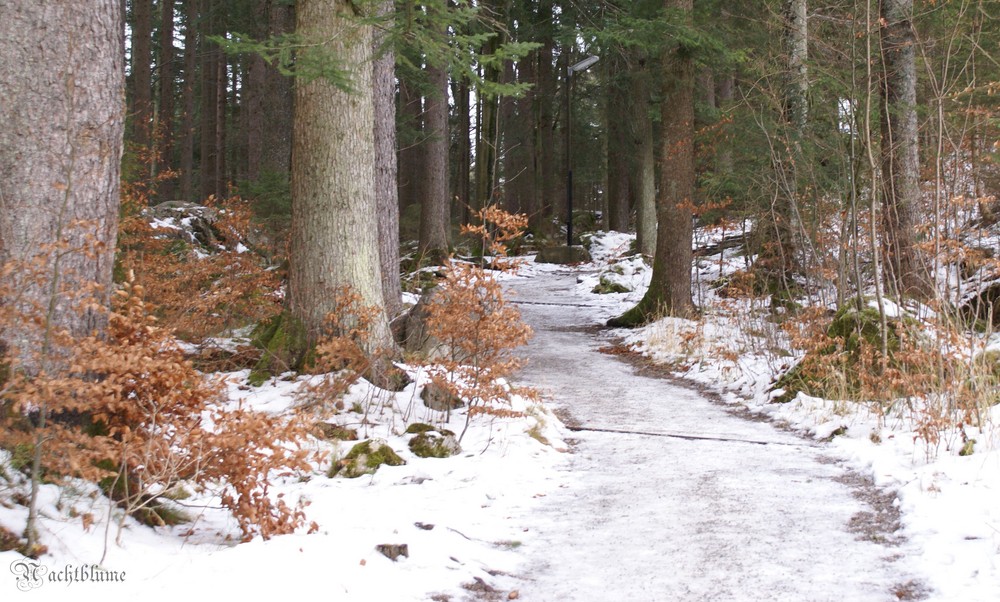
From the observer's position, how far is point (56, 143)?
4.11 meters

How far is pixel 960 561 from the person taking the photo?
146 inches

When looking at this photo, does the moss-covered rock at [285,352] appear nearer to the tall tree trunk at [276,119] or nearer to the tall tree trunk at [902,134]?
the tall tree trunk at [902,134]

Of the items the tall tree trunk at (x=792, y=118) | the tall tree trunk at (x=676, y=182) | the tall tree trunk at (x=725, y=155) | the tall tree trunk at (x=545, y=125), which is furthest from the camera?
the tall tree trunk at (x=545, y=125)

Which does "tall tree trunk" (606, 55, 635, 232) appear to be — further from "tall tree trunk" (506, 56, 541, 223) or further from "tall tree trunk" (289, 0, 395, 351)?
"tall tree trunk" (289, 0, 395, 351)

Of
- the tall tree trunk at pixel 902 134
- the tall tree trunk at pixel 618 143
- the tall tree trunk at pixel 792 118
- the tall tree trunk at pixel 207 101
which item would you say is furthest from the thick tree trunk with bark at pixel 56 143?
the tall tree trunk at pixel 207 101

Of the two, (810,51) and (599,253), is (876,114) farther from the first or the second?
(599,253)

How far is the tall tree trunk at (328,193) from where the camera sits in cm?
696

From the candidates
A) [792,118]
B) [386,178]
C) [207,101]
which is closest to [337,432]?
[386,178]

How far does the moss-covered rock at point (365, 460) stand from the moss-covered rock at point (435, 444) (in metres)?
0.23

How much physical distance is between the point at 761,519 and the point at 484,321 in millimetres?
2645

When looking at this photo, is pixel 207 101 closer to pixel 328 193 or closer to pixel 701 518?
pixel 328 193

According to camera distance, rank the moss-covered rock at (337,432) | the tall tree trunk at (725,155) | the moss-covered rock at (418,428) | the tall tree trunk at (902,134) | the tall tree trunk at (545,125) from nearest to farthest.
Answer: the moss-covered rock at (337,432) → the moss-covered rock at (418,428) → the tall tree trunk at (902,134) → the tall tree trunk at (725,155) → the tall tree trunk at (545,125)

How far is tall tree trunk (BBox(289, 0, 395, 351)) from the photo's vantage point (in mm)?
6965

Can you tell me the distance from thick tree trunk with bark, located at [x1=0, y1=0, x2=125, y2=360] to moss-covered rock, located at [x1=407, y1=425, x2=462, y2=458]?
8.21ft
